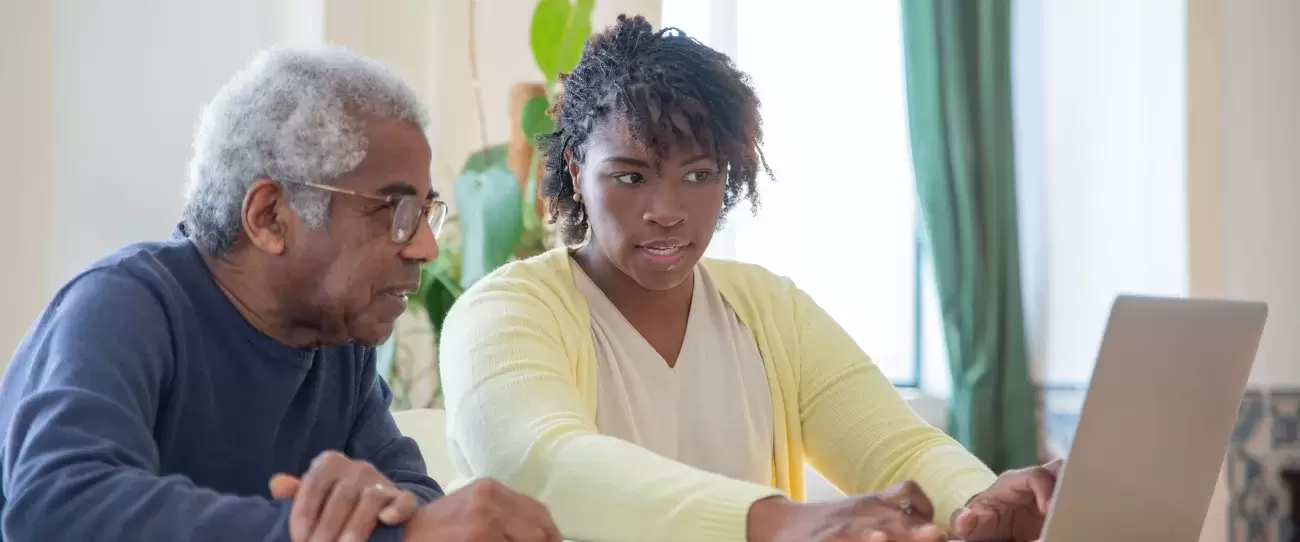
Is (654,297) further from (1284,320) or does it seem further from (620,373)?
(1284,320)

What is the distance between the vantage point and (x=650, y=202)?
1549 mm

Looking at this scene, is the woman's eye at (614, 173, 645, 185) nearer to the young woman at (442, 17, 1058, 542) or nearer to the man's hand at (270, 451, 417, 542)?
the young woman at (442, 17, 1058, 542)

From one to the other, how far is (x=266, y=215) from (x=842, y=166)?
2253 millimetres

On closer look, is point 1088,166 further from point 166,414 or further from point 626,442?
point 166,414

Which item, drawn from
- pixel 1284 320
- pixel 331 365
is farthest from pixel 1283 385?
pixel 331 365

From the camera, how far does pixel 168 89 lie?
9.08ft

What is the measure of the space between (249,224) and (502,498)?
42 cm

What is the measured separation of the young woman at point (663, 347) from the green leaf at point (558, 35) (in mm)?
916

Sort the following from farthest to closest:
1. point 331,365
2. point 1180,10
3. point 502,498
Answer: point 1180,10 < point 331,365 < point 502,498

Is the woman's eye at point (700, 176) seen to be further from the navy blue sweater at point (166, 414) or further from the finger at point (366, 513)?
the finger at point (366, 513)

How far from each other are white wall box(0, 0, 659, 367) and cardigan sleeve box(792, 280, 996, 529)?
138 cm

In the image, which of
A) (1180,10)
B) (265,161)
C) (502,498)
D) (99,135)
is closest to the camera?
(502,498)

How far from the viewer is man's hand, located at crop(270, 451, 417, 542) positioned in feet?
3.05

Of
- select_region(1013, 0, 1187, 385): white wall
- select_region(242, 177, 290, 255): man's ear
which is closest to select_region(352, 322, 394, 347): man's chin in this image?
select_region(242, 177, 290, 255): man's ear
